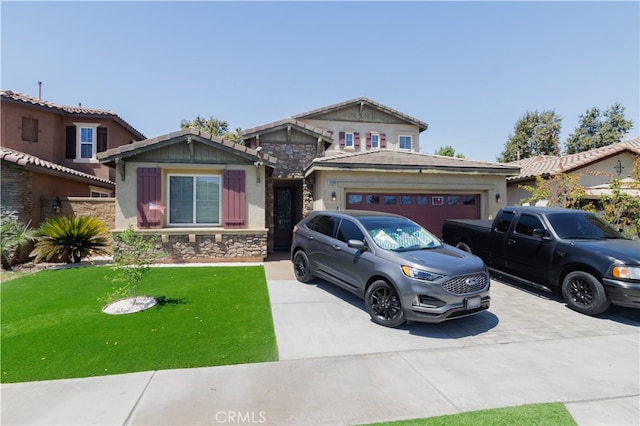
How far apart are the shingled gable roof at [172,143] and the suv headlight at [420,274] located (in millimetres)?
6772

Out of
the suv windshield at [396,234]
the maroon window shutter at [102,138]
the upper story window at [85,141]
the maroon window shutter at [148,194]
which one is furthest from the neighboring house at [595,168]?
the upper story window at [85,141]

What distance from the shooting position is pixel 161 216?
9.93m

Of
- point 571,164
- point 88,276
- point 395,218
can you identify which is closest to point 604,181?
point 571,164

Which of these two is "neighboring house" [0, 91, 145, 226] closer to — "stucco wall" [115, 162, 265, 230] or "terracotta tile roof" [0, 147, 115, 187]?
"terracotta tile roof" [0, 147, 115, 187]

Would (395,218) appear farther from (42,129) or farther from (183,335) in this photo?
(42,129)

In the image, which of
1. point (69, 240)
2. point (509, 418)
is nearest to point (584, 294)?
point (509, 418)

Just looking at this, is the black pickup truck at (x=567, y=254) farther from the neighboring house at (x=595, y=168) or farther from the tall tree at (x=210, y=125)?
the tall tree at (x=210, y=125)

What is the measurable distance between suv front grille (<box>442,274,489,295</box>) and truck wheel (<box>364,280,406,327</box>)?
0.83 meters

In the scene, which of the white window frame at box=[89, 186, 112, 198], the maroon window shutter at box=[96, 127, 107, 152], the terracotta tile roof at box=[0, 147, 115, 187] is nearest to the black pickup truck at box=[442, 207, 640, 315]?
the terracotta tile roof at box=[0, 147, 115, 187]

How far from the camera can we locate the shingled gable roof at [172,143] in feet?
31.0

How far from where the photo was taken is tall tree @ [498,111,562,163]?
3195 centimetres

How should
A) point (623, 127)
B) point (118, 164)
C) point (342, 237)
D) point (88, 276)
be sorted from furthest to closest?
point (623, 127) → point (118, 164) → point (88, 276) → point (342, 237)

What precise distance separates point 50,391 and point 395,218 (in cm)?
606

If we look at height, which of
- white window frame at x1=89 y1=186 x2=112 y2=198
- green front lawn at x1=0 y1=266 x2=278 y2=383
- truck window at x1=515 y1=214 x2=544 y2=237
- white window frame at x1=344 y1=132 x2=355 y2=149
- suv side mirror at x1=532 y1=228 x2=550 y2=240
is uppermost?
white window frame at x1=344 y1=132 x2=355 y2=149
